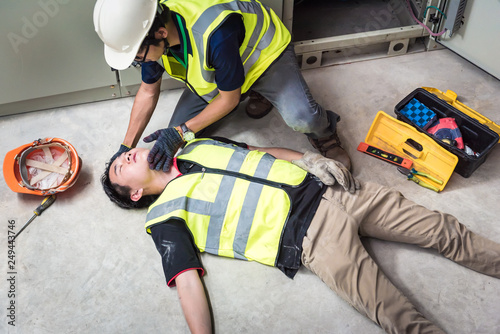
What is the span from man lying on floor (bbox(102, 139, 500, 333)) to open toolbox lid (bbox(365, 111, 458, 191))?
14.2 inches

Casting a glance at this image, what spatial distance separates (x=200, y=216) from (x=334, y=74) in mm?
1466

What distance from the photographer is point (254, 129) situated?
8.83 ft

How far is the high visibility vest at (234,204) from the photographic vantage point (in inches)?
77.3

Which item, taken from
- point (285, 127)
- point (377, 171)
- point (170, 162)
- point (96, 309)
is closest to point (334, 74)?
point (285, 127)

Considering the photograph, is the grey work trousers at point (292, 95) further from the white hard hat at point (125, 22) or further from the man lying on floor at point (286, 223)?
the white hard hat at point (125, 22)

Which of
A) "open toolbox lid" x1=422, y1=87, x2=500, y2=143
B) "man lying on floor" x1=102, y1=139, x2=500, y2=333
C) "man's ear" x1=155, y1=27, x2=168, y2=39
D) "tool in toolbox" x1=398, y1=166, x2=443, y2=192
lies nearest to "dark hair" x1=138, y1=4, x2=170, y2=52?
"man's ear" x1=155, y1=27, x2=168, y2=39

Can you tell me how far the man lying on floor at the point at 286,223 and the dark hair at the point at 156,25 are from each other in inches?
21.2

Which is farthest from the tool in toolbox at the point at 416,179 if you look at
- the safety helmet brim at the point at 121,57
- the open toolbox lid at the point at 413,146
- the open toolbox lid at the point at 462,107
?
the safety helmet brim at the point at 121,57

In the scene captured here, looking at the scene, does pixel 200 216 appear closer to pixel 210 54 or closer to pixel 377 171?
pixel 210 54
